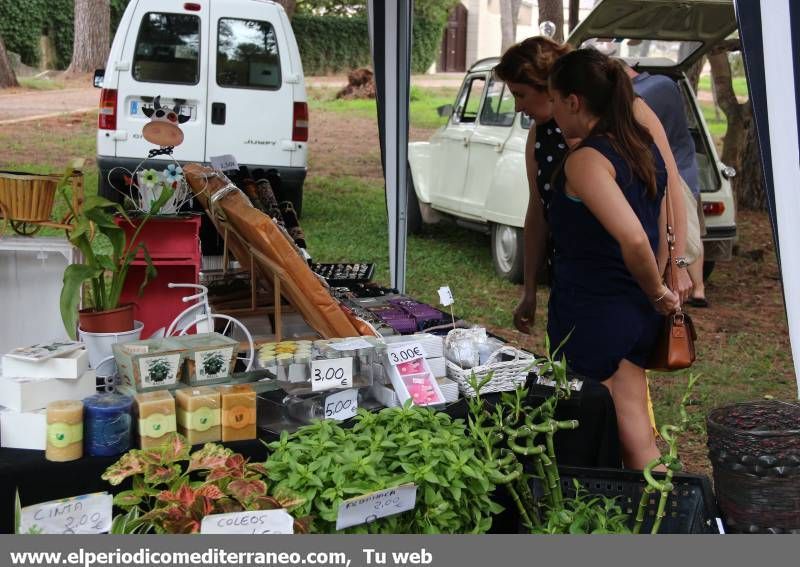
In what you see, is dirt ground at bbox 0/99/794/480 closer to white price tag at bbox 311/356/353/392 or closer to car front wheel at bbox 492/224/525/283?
car front wheel at bbox 492/224/525/283

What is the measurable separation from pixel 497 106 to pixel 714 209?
6.74 feet

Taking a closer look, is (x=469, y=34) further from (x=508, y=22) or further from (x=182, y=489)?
(x=182, y=489)

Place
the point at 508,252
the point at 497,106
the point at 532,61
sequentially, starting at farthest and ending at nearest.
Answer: the point at 497,106 → the point at 508,252 → the point at 532,61

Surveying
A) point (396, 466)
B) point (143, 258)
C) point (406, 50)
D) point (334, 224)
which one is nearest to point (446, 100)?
point (334, 224)

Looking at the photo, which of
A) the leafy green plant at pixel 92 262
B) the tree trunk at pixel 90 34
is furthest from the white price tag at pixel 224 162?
the tree trunk at pixel 90 34

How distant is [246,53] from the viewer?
28.5ft

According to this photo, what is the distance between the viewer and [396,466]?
2.05m

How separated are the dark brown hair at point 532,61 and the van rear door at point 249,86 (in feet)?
18.2

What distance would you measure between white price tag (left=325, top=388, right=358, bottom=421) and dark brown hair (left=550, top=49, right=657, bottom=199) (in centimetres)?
104

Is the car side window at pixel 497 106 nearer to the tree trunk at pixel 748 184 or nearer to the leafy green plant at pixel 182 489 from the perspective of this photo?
the tree trunk at pixel 748 184

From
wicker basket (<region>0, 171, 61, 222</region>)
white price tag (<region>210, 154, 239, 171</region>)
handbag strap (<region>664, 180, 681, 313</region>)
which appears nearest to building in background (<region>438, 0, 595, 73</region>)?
white price tag (<region>210, 154, 239, 171</region>)

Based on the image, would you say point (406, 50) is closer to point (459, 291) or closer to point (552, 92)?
point (552, 92)

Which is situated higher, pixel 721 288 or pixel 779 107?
pixel 779 107

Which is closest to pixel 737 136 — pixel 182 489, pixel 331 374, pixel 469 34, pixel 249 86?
pixel 249 86
